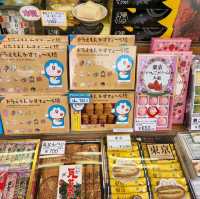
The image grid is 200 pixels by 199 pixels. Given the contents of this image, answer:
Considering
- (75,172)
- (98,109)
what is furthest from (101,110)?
(75,172)

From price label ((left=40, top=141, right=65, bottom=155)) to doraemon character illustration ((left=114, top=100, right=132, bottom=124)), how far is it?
0.42 meters

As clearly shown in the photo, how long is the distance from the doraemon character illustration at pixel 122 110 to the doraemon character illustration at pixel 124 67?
0.16 metres

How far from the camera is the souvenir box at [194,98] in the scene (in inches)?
77.9

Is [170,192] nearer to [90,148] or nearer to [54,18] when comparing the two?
[90,148]

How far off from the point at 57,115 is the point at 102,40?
0.57 metres

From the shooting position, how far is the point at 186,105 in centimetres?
211

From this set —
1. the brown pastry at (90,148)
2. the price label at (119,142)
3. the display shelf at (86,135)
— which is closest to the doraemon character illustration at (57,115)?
the display shelf at (86,135)

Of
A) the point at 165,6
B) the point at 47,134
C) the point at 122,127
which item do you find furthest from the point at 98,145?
the point at 165,6

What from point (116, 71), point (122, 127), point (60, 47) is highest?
point (60, 47)

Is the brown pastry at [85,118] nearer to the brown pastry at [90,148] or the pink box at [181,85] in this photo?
the brown pastry at [90,148]

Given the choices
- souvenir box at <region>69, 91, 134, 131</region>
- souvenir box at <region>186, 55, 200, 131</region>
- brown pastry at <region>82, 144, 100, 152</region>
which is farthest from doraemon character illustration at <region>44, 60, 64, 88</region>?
souvenir box at <region>186, 55, 200, 131</region>

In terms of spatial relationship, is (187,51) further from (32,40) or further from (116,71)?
(32,40)

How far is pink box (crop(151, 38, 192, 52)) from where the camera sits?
1932mm

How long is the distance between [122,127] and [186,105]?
0.47 meters
